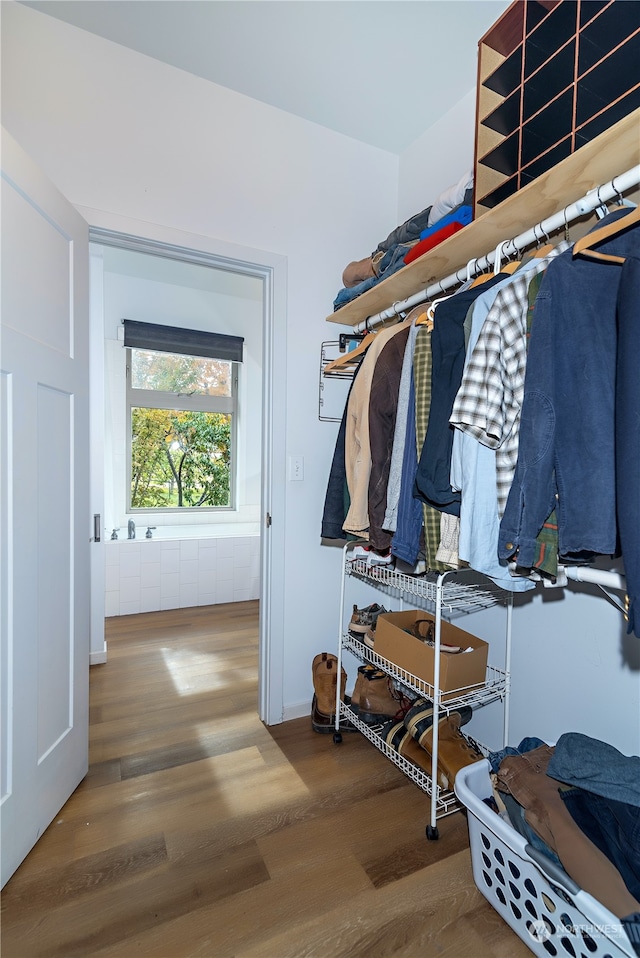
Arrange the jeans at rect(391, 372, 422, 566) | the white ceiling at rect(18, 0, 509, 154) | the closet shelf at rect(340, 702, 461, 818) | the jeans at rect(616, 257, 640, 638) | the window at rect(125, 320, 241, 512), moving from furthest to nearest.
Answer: the window at rect(125, 320, 241, 512) < the white ceiling at rect(18, 0, 509, 154) < the closet shelf at rect(340, 702, 461, 818) < the jeans at rect(391, 372, 422, 566) < the jeans at rect(616, 257, 640, 638)

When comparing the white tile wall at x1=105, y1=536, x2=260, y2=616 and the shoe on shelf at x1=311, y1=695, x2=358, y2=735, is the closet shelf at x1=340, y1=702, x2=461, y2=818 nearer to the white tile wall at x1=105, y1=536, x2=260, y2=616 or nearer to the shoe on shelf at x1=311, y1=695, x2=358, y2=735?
the shoe on shelf at x1=311, y1=695, x2=358, y2=735

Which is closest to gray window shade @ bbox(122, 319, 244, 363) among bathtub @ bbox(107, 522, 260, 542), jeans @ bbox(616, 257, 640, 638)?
bathtub @ bbox(107, 522, 260, 542)

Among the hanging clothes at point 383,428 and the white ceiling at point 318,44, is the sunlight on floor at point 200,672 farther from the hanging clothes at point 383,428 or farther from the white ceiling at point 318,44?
the white ceiling at point 318,44

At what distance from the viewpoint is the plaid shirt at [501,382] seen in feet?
3.58

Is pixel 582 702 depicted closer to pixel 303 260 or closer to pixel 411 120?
pixel 303 260

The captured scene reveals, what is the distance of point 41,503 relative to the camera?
1442 millimetres

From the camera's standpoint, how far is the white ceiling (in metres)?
1.61

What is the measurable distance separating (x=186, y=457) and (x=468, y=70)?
3544mm

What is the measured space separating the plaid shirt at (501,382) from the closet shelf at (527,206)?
19cm

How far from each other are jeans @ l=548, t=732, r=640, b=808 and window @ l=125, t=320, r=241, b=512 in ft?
12.5

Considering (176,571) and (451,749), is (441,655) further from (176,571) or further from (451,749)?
(176,571)

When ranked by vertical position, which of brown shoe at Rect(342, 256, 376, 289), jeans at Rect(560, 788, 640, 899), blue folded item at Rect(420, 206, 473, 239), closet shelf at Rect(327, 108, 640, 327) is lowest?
jeans at Rect(560, 788, 640, 899)

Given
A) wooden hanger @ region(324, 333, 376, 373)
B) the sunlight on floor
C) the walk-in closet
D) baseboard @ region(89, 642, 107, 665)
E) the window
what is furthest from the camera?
the window

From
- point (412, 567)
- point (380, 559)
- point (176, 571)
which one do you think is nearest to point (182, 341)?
point (176, 571)
